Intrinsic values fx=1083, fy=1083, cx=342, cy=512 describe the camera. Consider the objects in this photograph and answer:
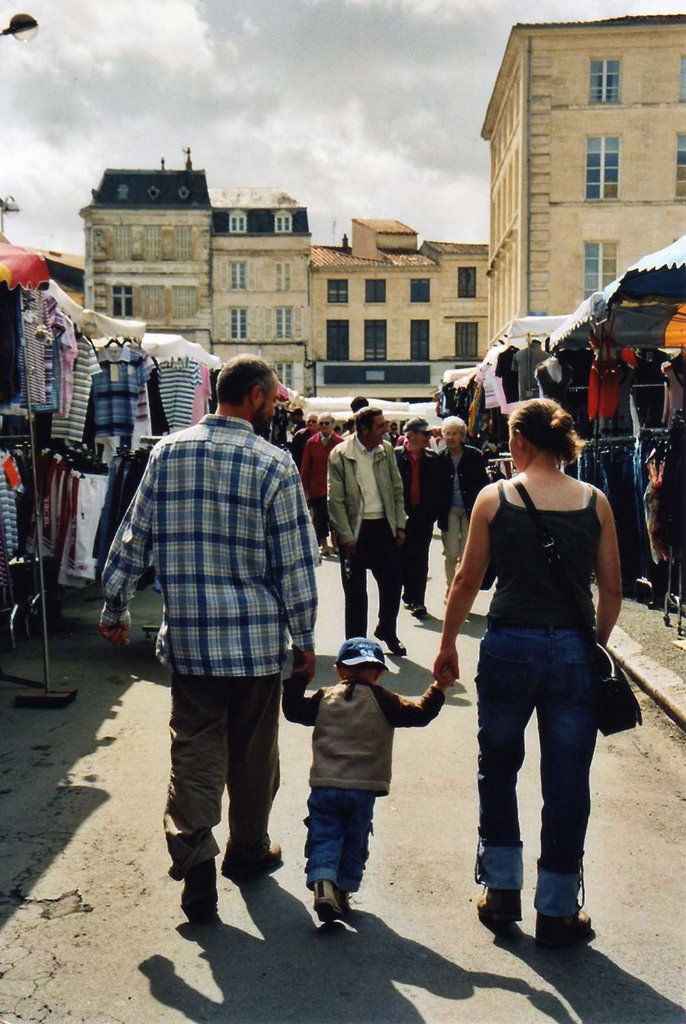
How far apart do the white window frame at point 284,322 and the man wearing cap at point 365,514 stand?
55.8 metres

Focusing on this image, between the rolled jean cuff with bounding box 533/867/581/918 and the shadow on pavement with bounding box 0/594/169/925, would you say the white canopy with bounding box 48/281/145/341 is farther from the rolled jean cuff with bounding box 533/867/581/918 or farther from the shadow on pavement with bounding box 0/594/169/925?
the rolled jean cuff with bounding box 533/867/581/918

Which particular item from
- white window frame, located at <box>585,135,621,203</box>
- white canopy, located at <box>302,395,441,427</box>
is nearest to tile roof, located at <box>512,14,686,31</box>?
white window frame, located at <box>585,135,621,203</box>

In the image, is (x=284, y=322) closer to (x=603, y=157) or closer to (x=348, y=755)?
(x=603, y=157)

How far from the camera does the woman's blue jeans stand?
376 cm

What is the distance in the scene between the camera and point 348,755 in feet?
13.0

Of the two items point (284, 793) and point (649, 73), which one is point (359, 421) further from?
point (649, 73)

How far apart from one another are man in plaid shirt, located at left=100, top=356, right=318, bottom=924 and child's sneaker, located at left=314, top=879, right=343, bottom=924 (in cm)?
40

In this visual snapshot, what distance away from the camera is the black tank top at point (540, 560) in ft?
12.4

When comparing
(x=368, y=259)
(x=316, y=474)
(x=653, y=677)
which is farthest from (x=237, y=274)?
(x=653, y=677)

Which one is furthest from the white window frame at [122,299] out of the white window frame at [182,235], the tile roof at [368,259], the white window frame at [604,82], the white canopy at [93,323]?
the white canopy at [93,323]

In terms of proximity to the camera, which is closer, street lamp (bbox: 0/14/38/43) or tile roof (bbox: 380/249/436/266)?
street lamp (bbox: 0/14/38/43)

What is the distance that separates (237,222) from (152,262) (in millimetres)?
5545

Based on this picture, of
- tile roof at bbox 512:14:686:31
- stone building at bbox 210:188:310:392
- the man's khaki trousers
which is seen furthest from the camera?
stone building at bbox 210:188:310:392

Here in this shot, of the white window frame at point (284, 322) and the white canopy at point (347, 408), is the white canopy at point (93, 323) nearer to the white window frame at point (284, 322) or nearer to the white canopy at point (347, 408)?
the white canopy at point (347, 408)
